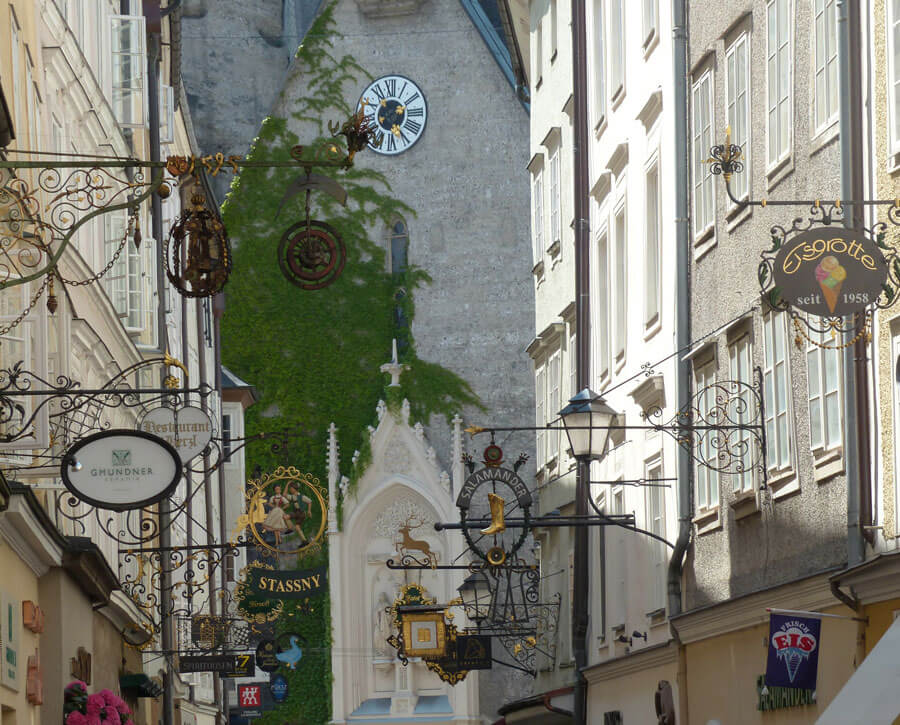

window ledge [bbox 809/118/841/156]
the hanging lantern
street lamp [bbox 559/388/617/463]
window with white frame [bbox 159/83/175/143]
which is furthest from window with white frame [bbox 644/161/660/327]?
window with white frame [bbox 159/83/175/143]

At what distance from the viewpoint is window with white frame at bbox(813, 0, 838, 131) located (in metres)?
12.0

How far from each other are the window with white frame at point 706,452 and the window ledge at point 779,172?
216 cm

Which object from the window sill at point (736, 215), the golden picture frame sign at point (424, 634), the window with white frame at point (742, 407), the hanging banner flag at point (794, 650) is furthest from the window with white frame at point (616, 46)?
the hanging banner flag at point (794, 650)

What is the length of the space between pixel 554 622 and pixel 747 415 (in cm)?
1138

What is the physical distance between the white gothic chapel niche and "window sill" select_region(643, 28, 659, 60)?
21.7m

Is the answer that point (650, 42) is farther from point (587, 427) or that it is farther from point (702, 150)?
point (587, 427)

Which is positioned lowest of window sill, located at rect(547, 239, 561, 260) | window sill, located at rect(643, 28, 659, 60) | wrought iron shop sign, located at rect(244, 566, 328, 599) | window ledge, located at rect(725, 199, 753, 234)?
wrought iron shop sign, located at rect(244, 566, 328, 599)

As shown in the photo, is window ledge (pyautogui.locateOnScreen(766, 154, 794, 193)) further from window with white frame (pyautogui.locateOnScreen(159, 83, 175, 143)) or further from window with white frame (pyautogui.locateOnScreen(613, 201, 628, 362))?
window with white frame (pyautogui.locateOnScreen(159, 83, 175, 143))

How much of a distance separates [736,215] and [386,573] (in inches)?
1071

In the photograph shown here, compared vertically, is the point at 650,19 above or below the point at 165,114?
below

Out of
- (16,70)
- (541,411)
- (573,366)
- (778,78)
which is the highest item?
(16,70)

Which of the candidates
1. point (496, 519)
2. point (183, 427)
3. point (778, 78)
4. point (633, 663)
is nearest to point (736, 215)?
point (778, 78)

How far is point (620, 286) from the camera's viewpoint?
2036 cm

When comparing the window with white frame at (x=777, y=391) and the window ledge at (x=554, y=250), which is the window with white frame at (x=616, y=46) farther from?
the window with white frame at (x=777, y=391)
